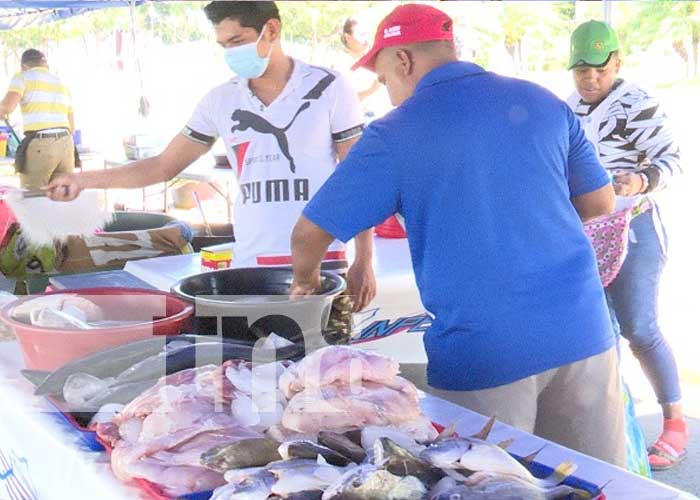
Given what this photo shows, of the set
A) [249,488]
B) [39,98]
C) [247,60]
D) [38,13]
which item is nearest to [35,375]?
[249,488]

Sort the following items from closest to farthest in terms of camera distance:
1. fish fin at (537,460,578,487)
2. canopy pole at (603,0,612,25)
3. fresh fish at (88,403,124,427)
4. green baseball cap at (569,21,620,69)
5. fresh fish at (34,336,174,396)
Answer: fish fin at (537,460,578,487) → fresh fish at (88,403,124,427) → fresh fish at (34,336,174,396) → green baseball cap at (569,21,620,69) → canopy pole at (603,0,612,25)

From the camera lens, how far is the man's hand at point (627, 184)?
266 cm

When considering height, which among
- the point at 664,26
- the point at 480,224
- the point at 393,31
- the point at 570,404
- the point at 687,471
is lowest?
the point at 687,471

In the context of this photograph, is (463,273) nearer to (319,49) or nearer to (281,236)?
(281,236)

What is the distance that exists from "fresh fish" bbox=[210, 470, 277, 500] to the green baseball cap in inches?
90.5

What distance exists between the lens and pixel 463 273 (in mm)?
1656

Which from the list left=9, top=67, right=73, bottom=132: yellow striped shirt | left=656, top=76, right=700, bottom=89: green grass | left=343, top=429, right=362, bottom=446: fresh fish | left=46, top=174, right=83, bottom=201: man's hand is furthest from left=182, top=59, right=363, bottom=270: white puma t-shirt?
left=656, top=76, right=700, bottom=89: green grass

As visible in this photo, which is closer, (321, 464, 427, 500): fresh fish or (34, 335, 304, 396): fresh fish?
(321, 464, 427, 500): fresh fish

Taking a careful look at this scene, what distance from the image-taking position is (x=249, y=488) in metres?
0.93

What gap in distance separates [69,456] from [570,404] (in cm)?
106

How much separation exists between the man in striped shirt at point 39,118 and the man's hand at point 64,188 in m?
5.03

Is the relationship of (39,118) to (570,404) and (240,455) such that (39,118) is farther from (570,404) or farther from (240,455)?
(240,455)

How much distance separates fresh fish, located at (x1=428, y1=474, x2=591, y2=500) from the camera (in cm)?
Answer: 87

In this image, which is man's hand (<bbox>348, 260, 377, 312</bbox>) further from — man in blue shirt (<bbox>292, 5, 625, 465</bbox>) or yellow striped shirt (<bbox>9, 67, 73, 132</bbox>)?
yellow striped shirt (<bbox>9, 67, 73, 132</bbox>)
